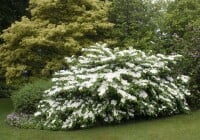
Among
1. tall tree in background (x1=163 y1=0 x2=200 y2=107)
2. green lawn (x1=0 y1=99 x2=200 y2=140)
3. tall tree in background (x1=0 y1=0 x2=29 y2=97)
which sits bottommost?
green lawn (x1=0 y1=99 x2=200 y2=140)

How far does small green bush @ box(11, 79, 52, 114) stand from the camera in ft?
46.4

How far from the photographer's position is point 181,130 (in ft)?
37.6

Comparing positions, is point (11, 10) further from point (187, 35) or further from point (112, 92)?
point (112, 92)

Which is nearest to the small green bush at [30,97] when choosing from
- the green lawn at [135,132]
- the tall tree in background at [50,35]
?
the green lawn at [135,132]

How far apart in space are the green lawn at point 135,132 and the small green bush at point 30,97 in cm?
117

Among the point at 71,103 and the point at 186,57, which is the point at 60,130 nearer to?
the point at 71,103

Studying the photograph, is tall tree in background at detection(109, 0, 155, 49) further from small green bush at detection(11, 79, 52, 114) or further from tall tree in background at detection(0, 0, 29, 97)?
tall tree in background at detection(0, 0, 29, 97)

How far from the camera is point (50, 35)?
618 inches

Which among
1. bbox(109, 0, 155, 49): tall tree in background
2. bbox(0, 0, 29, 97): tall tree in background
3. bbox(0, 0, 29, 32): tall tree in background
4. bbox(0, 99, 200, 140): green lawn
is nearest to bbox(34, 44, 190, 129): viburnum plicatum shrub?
bbox(0, 99, 200, 140): green lawn

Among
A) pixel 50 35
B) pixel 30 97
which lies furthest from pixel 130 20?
pixel 30 97

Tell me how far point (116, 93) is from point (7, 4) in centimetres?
1177

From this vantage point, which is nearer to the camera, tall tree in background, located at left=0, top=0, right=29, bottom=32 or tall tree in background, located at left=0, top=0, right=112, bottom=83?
tall tree in background, located at left=0, top=0, right=112, bottom=83

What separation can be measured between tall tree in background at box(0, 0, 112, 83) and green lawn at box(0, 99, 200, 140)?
3.52 metres

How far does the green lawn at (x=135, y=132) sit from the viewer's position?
11180mm
